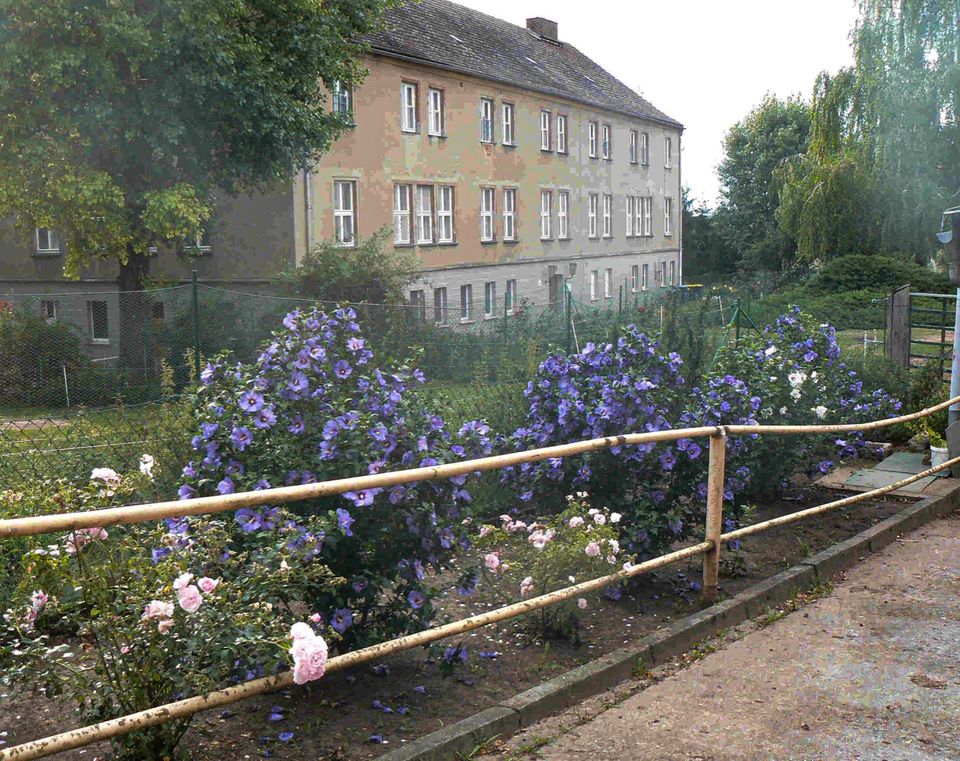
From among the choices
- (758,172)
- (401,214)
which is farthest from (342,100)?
Answer: (758,172)

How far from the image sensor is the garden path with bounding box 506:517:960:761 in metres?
4.48

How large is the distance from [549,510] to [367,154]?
26163 millimetres

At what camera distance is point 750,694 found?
5117mm

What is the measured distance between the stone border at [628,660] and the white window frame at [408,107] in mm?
26968

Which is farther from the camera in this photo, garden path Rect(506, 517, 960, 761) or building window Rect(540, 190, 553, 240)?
building window Rect(540, 190, 553, 240)

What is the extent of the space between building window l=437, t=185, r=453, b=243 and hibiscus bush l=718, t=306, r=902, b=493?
992 inches

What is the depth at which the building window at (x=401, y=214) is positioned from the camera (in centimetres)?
3325

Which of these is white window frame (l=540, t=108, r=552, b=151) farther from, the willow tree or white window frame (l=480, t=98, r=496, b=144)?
the willow tree

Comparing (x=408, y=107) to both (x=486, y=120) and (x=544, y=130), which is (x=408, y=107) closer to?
(x=486, y=120)

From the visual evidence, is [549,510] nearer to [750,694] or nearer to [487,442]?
[487,442]

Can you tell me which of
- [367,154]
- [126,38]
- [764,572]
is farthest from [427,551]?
[367,154]

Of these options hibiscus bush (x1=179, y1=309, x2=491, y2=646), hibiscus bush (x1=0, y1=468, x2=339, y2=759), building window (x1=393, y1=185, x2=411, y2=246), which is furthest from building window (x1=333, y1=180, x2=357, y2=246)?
hibiscus bush (x1=0, y1=468, x2=339, y2=759)

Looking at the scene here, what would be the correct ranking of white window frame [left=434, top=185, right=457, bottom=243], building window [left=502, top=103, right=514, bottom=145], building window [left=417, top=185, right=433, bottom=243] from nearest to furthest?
building window [left=417, top=185, right=433, bottom=243], white window frame [left=434, top=185, right=457, bottom=243], building window [left=502, top=103, right=514, bottom=145]

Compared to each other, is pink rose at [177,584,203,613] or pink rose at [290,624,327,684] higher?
pink rose at [177,584,203,613]
